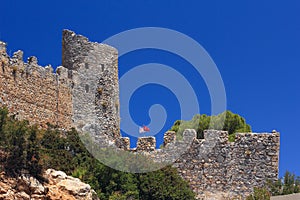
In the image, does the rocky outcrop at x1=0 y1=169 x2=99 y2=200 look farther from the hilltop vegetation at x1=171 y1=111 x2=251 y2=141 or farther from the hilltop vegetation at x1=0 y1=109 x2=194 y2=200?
the hilltop vegetation at x1=171 y1=111 x2=251 y2=141

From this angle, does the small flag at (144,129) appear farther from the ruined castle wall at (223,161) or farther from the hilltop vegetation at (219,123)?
the hilltop vegetation at (219,123)

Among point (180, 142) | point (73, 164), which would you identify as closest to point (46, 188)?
point (73, 164)

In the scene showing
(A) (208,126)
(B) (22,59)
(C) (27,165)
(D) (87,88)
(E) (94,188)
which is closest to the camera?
(C) (27,165)

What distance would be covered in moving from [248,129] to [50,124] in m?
10.7

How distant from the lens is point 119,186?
27031 mm

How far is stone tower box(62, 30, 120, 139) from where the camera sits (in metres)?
33.2

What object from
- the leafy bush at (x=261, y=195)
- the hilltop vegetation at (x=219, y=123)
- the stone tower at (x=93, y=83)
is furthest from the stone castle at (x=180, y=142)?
the hilltop vegetation at (x=219, y=123)

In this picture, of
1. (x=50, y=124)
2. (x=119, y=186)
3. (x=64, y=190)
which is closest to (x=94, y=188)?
(x=119, y=186)

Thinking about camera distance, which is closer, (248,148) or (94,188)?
(94,188)

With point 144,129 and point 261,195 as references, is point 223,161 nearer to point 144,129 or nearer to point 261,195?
point 144,129

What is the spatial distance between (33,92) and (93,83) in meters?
4.21

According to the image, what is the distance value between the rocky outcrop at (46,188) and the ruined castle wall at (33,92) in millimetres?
5880

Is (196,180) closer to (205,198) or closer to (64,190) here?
(205,198)

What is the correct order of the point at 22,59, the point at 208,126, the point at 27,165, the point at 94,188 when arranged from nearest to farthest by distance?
the point at 27,165, the point at 94,188, the point at 22,59, the point at 208,126
